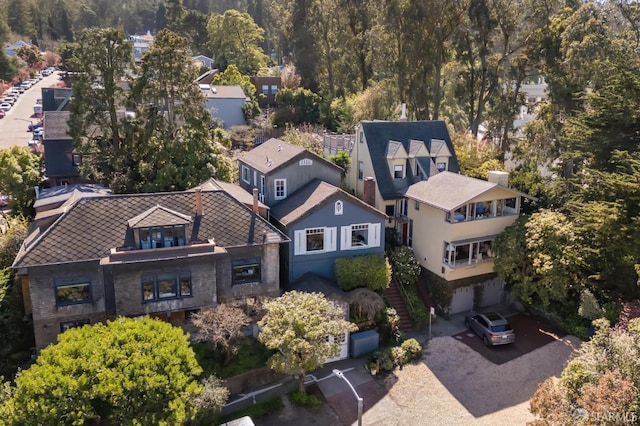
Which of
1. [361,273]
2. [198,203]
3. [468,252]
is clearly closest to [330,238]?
[361,273]

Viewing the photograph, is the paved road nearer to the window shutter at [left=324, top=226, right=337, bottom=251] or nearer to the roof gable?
the roof gable

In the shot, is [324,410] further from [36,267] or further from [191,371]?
[36,267]

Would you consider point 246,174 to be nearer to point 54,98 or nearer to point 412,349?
point 412,349

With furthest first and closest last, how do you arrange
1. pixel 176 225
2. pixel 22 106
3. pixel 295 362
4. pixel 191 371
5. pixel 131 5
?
pixel 131 5, pixel 22 106, pixel 176 225, pixel 295 362, pixel 191 371

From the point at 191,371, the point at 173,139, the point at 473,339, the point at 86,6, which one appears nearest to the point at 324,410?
the point at 191,371

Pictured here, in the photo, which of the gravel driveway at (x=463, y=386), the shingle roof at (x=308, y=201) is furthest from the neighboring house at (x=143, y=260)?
the gravel driveway at (x=463, y=386)

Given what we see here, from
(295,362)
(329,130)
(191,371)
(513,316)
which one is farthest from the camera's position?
(329,130)

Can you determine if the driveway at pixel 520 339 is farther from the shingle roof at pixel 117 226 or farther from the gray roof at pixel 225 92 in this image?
the gray roof at pixel 225 92
